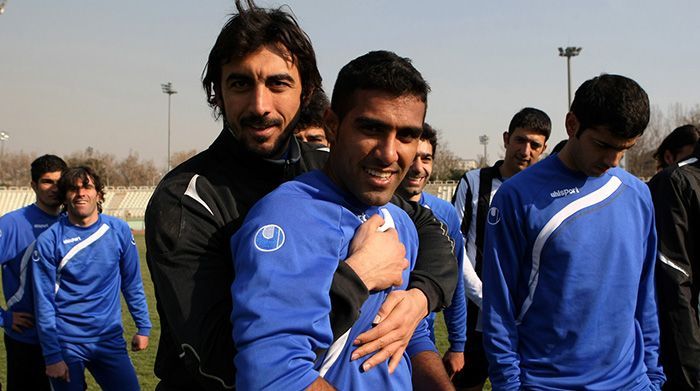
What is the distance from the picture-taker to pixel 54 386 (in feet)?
19.5

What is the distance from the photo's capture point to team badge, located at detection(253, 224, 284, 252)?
5.86 feet

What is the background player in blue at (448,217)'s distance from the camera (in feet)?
17.2

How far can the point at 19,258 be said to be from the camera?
6637 millimetres

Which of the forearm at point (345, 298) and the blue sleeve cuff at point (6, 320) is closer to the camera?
the forearm at point (345, 298)

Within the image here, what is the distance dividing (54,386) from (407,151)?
195 inches

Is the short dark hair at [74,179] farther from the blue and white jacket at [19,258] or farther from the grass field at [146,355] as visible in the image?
the grass field at [146,355]

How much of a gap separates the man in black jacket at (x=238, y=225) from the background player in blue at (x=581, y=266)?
1.08 m

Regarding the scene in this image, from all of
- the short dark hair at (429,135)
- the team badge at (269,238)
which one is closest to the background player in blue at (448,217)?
the short dark hair at (429,135)

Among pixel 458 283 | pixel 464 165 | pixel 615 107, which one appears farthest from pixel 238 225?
pixel 464 165

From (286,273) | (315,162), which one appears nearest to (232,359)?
(286,273)

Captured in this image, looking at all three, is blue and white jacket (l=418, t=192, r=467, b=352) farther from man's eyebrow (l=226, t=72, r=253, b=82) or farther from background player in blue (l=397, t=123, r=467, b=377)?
man's eyebrow (l=226, t=72, r=253, b=82)

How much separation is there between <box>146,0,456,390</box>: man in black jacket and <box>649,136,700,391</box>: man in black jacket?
201 centimetres

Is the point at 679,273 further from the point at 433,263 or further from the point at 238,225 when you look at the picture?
the point at 238,225

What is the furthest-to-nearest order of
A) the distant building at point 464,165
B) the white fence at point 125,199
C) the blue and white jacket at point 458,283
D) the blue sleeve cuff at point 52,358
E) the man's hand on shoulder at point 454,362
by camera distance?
the distant building at point 464,165
the white fence at point 125,199
the blue sleeve cuff at point 52,358
the man's hand on shoulder at point 454,362
the blue and white jacket at point 458,283
